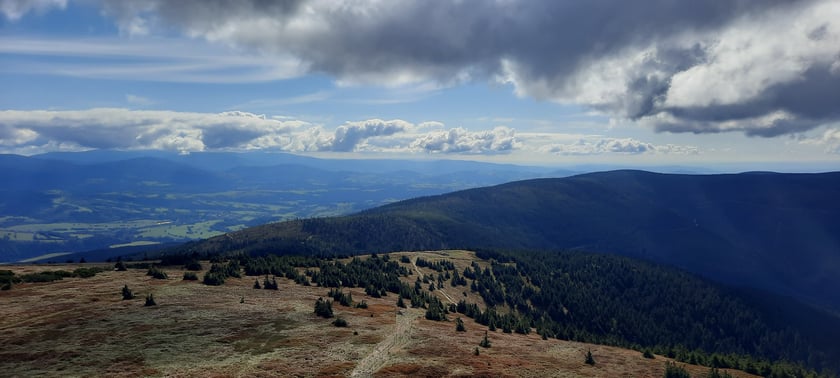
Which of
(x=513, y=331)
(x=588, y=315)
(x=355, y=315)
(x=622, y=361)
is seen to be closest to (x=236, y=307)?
(x=355, y=315)

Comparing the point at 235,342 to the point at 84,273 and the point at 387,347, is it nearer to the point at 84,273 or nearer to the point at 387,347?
the point at 387,347

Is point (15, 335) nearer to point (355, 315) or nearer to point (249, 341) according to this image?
point (249, 341)

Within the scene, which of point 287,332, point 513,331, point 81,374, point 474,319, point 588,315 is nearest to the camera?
point 81,374

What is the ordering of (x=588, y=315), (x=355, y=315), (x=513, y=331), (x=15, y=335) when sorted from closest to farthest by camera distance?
(x=15, y=335) → (x=355, y=315) → (x=513, y=331) → (x=588, y=315)

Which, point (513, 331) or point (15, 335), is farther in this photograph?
point (513, 331)


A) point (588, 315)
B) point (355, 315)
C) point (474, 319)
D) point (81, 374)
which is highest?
point (81, 374)

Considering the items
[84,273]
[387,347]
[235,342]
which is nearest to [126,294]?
[84,273]

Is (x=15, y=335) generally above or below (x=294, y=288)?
above
